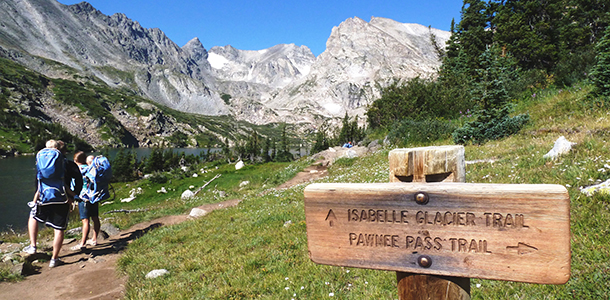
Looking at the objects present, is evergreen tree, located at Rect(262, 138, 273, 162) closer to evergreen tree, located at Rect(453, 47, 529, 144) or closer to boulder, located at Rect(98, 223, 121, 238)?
evergreen tree, located at Rect(453, 47, 529, 144)

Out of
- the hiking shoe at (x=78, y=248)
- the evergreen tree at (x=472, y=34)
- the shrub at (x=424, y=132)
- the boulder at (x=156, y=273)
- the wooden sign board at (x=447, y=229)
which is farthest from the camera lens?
the evergreen tree at (x=472, y=34)

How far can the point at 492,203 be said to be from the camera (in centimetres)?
183

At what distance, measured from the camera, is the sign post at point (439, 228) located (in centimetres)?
175

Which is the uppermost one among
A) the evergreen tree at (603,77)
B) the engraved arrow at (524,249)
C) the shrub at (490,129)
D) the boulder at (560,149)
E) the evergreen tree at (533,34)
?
the evergreen tree at (533,34)

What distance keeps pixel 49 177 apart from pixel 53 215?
1147mm

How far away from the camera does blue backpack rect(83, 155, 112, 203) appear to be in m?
9.63

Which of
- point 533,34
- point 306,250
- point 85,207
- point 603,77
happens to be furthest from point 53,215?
point 533,34

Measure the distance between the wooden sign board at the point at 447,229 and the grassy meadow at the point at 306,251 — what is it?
2.68 meters

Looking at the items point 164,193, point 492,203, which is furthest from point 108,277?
point 164,193

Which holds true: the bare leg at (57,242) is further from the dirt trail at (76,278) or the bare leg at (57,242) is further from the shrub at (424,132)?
the shrub at (424,132)

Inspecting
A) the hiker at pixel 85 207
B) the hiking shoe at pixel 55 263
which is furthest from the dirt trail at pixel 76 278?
the hiker at pixel 85 207

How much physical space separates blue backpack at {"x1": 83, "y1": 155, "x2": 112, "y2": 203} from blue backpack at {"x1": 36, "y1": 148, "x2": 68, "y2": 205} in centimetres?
149

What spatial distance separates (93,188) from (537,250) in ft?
38.9

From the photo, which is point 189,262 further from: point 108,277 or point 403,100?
point 403,100
